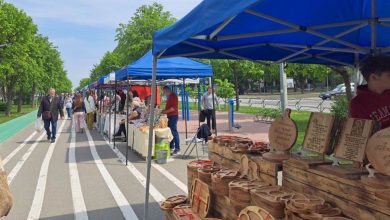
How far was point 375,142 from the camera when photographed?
2.75 m

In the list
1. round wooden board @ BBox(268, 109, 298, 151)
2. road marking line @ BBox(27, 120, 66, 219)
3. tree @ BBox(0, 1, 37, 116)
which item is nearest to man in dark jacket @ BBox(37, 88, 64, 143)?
road marking line @ BBox(27, 120, 66, 219)

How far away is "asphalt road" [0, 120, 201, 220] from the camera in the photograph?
21.3ft

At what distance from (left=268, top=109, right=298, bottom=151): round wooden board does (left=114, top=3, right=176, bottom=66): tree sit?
29.2 m

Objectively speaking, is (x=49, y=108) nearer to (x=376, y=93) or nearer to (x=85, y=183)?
(x=85, y=183)

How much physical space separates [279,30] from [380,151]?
6.44ft

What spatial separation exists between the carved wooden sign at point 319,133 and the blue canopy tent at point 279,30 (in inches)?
39.0

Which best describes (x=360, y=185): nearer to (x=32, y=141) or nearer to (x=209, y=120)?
(x=209, y=120)

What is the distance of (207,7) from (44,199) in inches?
215

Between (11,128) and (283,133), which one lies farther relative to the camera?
(11,128)

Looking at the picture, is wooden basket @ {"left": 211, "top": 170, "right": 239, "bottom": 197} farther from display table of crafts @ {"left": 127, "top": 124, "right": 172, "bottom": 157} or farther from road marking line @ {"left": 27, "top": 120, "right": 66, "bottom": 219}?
display table of crafts @ {"left": 127, "top": 124, "right": 172, "bottom": 157}

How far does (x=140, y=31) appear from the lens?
3553 centimetres

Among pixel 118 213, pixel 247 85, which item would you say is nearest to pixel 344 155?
pixel 118 213

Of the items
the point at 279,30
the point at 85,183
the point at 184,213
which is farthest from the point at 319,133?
the point at 85,183

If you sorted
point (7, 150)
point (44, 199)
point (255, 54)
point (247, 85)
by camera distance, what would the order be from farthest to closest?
point (247, 85) < point (7, 150) < point (44, 199) < point (255, 54)
